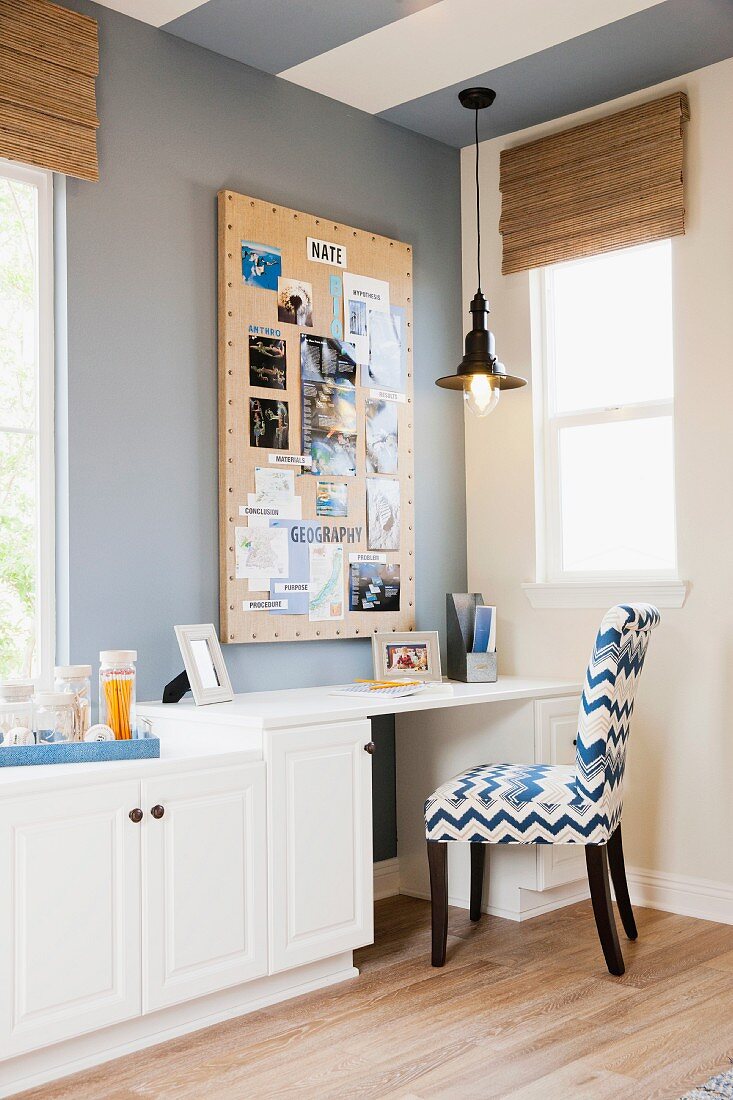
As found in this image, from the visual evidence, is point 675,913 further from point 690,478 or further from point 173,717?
point 173,717

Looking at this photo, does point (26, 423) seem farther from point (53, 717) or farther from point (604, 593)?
point (604, 593)

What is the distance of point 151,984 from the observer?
2.44m

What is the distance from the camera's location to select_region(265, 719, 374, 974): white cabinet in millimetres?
2719

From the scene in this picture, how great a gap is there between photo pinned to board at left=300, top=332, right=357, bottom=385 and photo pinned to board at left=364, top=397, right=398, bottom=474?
14 centimetres

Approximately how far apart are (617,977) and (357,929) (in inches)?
27.9

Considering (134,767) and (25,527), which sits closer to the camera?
(134,767)

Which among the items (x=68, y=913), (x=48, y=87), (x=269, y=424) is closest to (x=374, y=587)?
(x=269, y=424)

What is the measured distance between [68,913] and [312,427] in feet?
5.80

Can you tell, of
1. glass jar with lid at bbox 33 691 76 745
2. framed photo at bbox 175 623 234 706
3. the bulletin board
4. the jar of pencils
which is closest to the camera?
glass jar with lid at bbox 33 691 76 745

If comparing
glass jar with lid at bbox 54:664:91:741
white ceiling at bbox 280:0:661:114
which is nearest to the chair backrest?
glass jar with lid at bbox 54:664:91:741

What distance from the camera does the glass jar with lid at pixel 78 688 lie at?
263 centimetres

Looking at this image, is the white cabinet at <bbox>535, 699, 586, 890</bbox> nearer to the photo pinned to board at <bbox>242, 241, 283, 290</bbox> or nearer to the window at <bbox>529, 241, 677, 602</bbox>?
the window at <bbox>529, 241, 677, 602</bbox>

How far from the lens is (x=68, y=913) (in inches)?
90.7

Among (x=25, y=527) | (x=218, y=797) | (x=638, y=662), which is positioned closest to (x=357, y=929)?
(x=218, y=797)
